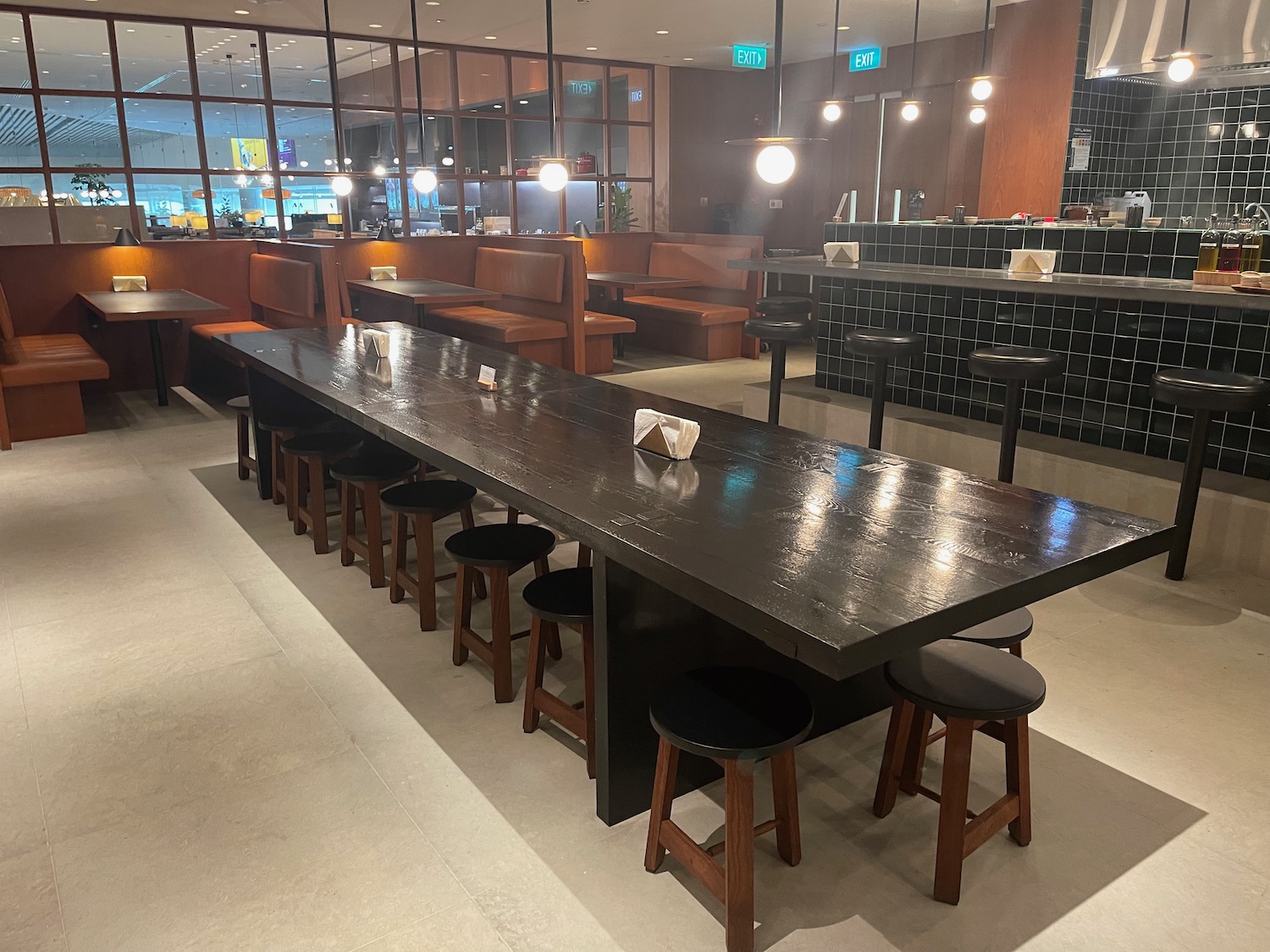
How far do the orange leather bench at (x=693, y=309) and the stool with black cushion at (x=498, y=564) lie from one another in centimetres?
597

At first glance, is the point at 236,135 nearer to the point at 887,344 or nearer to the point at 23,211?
the point at 23,211

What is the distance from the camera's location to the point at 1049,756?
2.57 meters

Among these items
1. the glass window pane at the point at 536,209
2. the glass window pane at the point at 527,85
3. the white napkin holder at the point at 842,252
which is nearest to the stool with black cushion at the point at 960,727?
the white napkin holder at the point at 842,252

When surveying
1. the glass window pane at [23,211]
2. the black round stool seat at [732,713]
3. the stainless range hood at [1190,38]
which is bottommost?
the black round stool seat at [732,713]

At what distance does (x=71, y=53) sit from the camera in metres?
8.51

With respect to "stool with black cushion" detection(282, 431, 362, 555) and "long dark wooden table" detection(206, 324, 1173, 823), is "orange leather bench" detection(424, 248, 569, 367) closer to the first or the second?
"stool with black cushion" detection(282, 431, 362, 555)

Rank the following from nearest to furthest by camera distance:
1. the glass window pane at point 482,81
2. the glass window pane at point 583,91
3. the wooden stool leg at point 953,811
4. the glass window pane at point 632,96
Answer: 1. the wooden stool leg at point 953,811
2. the glass window pane at point 482,81
3. the glass window pane at point 583,91
4. the glass window pane at point 632,96

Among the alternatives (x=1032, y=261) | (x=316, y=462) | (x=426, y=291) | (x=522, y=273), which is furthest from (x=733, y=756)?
(x=522, y=273)

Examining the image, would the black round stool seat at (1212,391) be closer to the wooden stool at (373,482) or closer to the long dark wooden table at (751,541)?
the long dark wooden table at (751,541)

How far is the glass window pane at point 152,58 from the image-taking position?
823 centimetres

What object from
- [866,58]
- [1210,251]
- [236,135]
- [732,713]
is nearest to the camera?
[732,713]

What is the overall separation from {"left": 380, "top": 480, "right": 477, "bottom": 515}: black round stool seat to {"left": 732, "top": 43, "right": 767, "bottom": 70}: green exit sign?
810 cm

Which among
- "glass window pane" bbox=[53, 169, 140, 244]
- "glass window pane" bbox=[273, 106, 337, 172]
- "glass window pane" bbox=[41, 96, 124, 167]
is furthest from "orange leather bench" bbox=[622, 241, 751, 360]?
"glass window pane" bbox=[41, 96, 124, 167]

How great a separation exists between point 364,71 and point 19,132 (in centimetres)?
417
